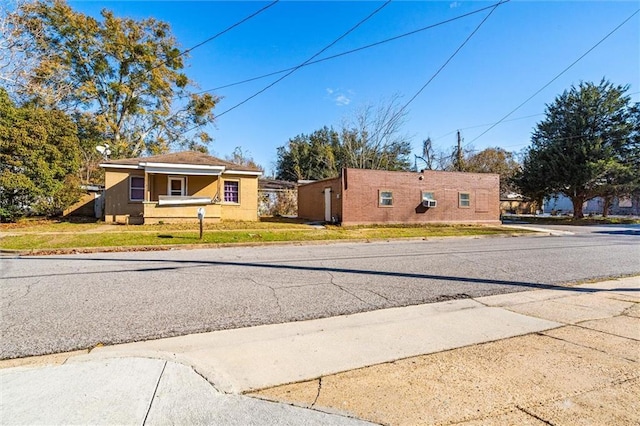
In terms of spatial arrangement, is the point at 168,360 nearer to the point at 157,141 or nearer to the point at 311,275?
the point at 311,275

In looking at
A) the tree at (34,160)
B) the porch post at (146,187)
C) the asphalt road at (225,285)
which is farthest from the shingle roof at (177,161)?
the asphalt road at (225,285)

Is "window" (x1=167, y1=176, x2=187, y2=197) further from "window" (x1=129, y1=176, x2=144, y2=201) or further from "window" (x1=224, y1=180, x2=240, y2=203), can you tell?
"window" (x1=224, y1=180, x2=240, y2=203)

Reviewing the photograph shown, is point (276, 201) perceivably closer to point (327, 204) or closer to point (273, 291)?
point (327, 204)

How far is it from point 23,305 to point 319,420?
4767 millimetres

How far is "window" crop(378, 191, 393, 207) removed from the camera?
2055 centimetres

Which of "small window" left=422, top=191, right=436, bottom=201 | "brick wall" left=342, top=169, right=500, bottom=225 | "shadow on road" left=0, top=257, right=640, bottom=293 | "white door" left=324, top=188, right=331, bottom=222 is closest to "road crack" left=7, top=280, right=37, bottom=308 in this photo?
"shadow on road" left=0, top=257, right=640, bottom=293

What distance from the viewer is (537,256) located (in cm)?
953

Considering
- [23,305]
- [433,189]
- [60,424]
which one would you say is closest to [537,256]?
[60,424]

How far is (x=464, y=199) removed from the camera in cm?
2317

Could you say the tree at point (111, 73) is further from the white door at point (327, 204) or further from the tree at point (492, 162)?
the tree at point (492, 162)

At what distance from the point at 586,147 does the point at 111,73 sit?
43.4 m

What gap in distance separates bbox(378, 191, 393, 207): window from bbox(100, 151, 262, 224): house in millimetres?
7808

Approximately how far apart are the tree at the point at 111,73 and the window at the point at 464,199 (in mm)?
23598

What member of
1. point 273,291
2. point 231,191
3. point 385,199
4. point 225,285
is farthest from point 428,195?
point 225,285
